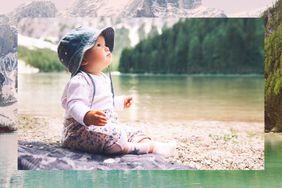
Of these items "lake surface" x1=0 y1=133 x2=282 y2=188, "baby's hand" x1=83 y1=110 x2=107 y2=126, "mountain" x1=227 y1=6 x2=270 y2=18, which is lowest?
"lake surface" x1=0 y1=133 x2=282 y2=188

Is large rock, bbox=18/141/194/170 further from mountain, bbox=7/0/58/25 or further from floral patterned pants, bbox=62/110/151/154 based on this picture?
mountain, bbox=7/0/58/25

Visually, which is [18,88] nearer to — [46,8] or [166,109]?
[166,109]

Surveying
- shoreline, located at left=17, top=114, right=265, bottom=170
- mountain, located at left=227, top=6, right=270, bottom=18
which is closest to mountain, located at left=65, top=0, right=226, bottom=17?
mountain, located at left=227, top=6, right=270, bottom=18

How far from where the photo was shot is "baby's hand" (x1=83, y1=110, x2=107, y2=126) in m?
7.68

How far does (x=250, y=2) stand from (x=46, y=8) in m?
2.92

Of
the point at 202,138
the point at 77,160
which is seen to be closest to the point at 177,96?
the point at 202,138

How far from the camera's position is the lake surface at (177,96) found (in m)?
8.27

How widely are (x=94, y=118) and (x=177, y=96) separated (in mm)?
1165

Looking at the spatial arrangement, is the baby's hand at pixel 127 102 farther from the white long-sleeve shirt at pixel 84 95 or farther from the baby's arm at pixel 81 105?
the baby's arm at pixel 81 105

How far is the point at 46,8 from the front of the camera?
1102 centimetres

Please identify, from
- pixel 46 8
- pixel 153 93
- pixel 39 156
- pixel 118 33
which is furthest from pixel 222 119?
pixel 46 8

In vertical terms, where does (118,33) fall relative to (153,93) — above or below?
above

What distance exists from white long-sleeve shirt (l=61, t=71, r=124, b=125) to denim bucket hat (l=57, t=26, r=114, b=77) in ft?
0.48

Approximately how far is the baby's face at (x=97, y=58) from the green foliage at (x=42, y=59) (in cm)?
38
